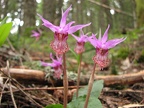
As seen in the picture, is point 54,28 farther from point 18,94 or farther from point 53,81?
point 53,81

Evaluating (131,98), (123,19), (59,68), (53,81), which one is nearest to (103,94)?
(131,98)

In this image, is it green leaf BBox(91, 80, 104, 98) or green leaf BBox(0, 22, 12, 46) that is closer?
green leaf BBox(0, 22, 12, 46)

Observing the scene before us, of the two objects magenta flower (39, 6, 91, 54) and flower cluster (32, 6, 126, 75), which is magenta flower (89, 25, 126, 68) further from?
magenta flower (39, 6, 91, 54)

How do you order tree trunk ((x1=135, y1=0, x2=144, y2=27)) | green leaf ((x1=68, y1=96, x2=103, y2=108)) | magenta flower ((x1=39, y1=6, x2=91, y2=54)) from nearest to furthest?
magenta flower ((x1=39, y1=6, x2=91, y2=54)) → green leaf ((x1=68, y1=96, x2=103, y2=108)) → tree trunk ((x1=135, y1=0, x2=144, y2=27))

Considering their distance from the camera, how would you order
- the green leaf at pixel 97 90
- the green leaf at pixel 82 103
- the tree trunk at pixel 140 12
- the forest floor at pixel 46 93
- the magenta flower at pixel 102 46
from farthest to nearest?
the tree trunk at pixel 140 12, the forest floor at pixel 46 93, the green leaf at pixel 97 90, the green leaf at pixel 82 103, the magenta flower at pixel 102 46

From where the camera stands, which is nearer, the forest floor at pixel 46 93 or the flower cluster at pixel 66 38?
the flower cluster at pixel 66 38

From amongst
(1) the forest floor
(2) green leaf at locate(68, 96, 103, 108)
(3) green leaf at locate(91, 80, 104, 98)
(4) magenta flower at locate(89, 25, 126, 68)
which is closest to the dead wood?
(1) the forest floor

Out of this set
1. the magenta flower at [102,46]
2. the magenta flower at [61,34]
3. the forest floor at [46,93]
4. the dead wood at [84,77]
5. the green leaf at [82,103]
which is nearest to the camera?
the magenta flower at [61,34]

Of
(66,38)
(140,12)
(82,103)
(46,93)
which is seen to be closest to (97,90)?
(82,103)

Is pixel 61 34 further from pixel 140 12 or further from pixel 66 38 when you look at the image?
pixel 140 12

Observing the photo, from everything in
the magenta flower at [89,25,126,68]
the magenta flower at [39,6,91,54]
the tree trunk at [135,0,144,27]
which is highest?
the tree trunk at [135,0,144,27]

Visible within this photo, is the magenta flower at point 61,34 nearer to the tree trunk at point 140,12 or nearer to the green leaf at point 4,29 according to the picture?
the green leaf at point 4,29

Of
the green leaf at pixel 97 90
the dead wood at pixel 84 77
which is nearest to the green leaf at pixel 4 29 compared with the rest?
the green leaf at pixel 97 90
